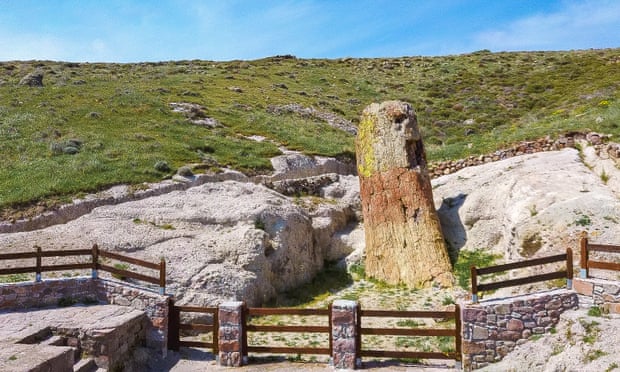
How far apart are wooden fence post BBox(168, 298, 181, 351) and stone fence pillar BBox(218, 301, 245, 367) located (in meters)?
1.82

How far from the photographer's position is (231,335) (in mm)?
13414

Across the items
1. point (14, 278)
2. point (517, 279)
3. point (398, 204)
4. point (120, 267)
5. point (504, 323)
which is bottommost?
point (504, 323)

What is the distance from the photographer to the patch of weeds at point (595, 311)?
1200 cm

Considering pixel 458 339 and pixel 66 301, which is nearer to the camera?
pixel 458 339

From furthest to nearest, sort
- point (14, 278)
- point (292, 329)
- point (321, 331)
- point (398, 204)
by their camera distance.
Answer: point (398, 204) → point (14, 278) → point (292, 329) → point (321, 331)

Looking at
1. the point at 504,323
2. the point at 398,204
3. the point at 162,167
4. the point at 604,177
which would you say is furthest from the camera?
the point at 162,167

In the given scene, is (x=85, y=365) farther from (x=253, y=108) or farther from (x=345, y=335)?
(x=253, y=108)

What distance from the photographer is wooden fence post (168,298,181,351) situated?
14.5 meters

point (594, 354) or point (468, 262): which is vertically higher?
point (468, 262)

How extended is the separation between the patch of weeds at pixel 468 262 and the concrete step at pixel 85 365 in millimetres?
13122

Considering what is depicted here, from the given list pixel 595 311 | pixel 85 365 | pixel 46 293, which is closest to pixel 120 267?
pixel 46 293

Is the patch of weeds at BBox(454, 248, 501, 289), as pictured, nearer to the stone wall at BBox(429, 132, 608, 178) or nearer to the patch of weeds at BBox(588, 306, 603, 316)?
the patch of weeds at BBox(588, 306, 603, 316)

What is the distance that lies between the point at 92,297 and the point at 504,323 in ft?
42.6

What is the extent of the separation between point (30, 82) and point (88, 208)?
3500cm
